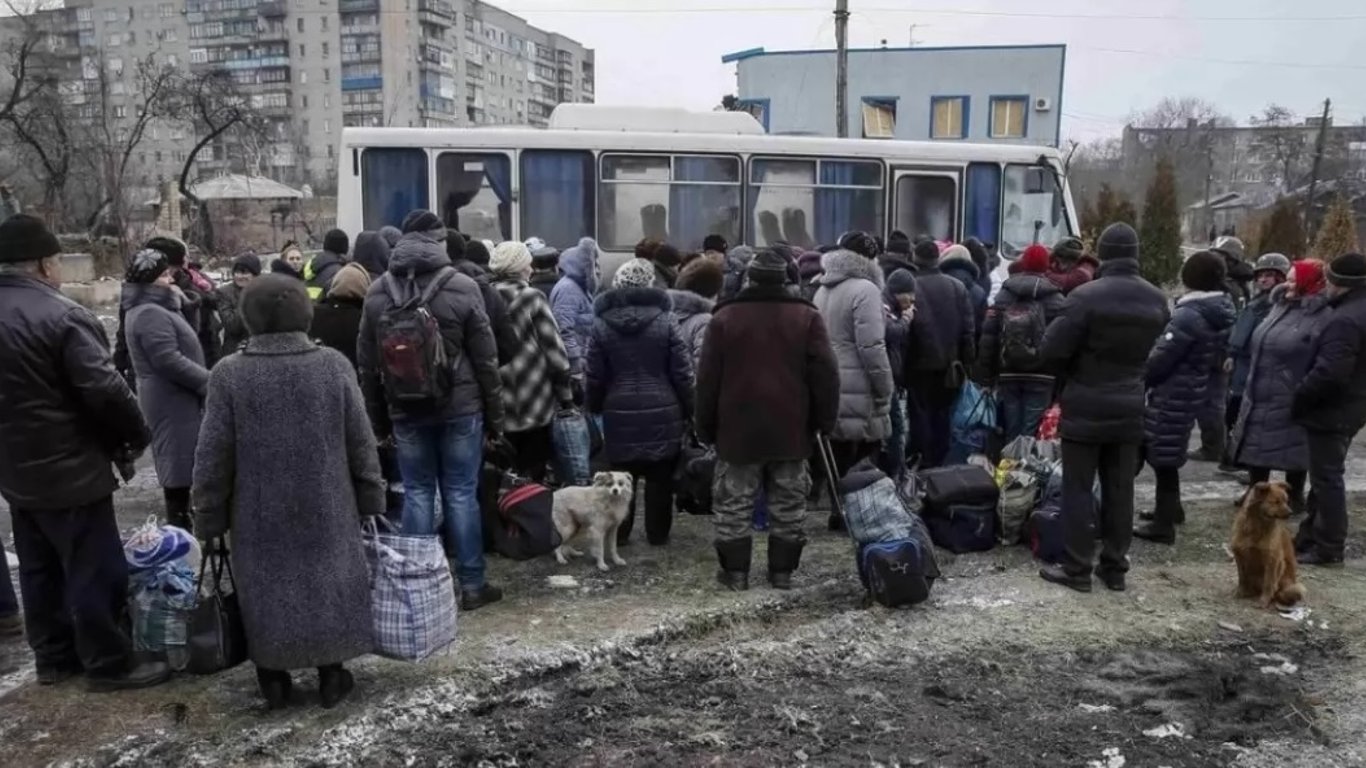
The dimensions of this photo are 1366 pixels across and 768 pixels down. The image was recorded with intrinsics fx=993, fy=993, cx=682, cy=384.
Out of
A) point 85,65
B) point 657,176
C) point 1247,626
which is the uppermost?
point 85,65

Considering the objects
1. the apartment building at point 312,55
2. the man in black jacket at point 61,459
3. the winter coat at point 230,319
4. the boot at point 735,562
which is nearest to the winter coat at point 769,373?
the boot at point 735,562

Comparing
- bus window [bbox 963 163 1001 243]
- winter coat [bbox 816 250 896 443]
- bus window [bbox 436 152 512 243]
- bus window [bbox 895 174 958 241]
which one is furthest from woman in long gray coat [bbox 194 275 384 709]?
bus window [bbox 963 163 1001 243]

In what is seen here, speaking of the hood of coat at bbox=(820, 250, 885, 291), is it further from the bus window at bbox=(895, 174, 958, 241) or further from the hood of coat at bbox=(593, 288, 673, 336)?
the bus window at bbox=(895, 174, 958, 241)

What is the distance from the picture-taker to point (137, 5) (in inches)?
2891

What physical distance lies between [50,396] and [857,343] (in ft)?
13.9

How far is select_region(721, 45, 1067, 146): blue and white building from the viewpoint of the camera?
2778 centimetres

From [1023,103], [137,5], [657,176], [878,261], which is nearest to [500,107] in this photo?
[137,5]

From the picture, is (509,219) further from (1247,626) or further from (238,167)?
(238,167)

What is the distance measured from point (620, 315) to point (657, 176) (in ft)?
20.6

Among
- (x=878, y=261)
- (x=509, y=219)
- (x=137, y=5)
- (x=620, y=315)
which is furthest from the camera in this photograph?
(x=137, y=5)

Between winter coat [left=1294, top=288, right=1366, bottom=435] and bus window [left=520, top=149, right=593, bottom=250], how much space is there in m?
7.80

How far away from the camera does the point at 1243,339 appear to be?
837cm

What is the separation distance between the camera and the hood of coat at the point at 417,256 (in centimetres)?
480

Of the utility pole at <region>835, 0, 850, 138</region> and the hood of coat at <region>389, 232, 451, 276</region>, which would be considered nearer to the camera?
the hood of coat at <region>389, 232, 451, 276</region>
